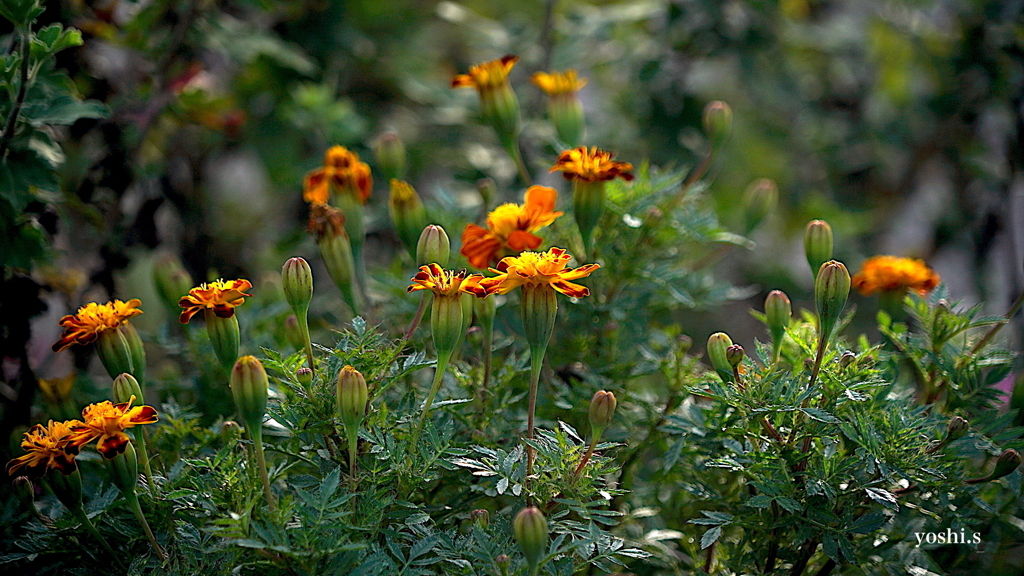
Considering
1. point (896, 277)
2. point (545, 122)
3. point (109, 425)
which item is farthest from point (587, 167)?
point (545, 122)

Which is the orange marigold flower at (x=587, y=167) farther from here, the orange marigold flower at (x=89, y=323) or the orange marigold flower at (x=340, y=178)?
the orange marigold flower at (x=89, y=323)

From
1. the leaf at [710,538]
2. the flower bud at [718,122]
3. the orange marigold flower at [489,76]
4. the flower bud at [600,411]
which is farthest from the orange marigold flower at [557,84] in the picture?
the leaf at [710,538]

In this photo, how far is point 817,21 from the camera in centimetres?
241

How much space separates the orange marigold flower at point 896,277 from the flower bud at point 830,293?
0.98 feet

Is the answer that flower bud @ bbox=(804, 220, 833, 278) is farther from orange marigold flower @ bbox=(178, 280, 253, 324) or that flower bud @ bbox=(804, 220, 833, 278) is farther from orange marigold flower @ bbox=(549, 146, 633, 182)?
orange marigold flower @ bbox=(178, 280, 253, 324)

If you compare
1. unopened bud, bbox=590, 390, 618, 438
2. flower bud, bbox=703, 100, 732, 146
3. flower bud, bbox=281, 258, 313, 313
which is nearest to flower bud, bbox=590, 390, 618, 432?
unopened bud, bbox=590, 390, 618, 438

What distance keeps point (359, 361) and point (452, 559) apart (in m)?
0.22

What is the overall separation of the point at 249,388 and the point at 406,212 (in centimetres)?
39

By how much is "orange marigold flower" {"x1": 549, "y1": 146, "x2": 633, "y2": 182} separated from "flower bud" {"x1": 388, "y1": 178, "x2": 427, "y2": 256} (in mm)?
212

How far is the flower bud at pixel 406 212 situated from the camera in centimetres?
103

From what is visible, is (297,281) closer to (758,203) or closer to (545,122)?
(758,203)

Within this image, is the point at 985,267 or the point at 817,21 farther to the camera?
the point at 817,21

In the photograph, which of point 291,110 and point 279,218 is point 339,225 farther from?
point 279,218

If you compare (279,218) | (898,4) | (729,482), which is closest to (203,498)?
(729,482)
